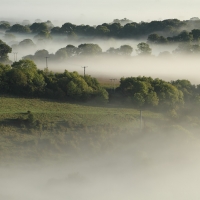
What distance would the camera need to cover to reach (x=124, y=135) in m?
19.5

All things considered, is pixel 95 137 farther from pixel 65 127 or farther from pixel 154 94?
pixel 154 94

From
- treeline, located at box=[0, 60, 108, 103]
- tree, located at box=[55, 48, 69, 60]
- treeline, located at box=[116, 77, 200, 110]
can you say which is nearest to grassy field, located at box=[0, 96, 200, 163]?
treeline, located at box=[0, 60, 108, 103]

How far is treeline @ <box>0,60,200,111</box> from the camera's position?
22.9 metres

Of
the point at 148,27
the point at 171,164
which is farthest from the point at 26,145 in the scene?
the point at 148,27

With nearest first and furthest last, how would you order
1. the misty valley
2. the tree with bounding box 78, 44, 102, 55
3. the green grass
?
the misty valley → the green grass → the tree with bounding box 78, 44, 102, 55

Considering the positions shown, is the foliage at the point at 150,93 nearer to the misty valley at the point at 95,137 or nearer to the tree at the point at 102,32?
the misty valley at the point at 95,137

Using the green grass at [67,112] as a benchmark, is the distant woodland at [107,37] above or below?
above

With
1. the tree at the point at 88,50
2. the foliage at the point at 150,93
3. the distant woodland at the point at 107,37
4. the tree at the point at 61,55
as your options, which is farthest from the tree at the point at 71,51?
the foliage at the point at 150,93

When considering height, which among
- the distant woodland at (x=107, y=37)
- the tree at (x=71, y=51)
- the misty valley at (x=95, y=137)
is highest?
the distant woodland at (x=107, y=37)

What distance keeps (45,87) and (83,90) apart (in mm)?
2020

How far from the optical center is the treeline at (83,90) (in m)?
22.9

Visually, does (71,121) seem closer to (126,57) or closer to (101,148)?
(101,148)

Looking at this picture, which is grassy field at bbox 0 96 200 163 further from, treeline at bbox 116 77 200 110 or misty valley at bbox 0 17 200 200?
treeline at bbox 116 77 200 110

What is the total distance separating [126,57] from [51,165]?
24.4 metres
